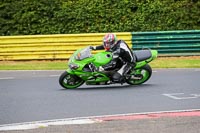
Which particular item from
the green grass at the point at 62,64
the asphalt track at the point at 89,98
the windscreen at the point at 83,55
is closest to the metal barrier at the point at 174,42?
the green grass at the point at 62,64

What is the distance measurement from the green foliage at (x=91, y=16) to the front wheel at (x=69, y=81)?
11.2m

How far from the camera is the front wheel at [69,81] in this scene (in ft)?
42.9

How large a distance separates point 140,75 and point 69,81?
1.91 m

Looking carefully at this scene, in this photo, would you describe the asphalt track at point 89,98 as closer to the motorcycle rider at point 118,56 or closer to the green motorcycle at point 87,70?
the green motorcycle at point 87,70

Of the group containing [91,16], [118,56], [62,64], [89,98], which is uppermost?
[91,16]

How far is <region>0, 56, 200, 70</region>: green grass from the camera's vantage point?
61.2ft

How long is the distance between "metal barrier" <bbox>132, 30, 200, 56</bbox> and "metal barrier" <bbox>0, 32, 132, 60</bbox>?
2201 millimetres

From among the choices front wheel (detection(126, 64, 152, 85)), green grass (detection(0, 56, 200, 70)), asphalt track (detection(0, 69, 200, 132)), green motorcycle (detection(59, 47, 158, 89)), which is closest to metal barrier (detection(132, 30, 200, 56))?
green grass (detection(0, 56, 200, 70))

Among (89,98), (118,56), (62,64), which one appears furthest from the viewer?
(62,64)

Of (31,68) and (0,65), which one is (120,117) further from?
(0,65)

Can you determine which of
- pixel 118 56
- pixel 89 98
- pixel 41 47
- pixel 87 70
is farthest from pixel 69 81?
pixel 41 47

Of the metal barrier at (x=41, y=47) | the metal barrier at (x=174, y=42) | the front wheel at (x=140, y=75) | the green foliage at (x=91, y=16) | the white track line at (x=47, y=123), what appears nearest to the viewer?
the white track line at (x=47, y=123)

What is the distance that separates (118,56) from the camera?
1330 centimetres

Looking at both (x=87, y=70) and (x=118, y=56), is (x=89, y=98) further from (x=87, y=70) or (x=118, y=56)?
(x=118, y=56)
